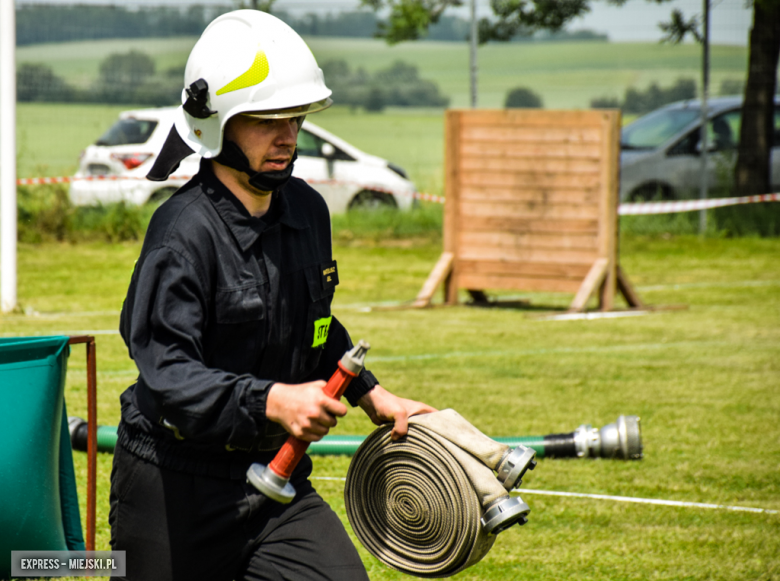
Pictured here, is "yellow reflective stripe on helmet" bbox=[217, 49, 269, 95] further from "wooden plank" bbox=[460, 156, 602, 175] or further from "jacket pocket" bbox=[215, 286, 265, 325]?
"wooden plank" bbox=[460, 156, 602, 175]

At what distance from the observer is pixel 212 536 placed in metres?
2.49

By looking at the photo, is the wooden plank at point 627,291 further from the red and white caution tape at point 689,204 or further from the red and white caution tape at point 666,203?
the red and white caution tape at point 689,204

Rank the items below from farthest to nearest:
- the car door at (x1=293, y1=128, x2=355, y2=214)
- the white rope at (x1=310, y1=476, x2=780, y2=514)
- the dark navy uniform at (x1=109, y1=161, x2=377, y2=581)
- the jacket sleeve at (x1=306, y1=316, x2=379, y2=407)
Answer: the car door at (x1=293, y1=128, x2=355, y2=214) < the white rope at (x1=310, y1=476, x2=780, y2=514) < the jacket sleeve at (x1=306, y1=316, x2=379, y2=407) < the dark navy uniform at (x1=109, y1=161, x2=377, y2=581)

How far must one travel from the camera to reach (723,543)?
4.50 meters

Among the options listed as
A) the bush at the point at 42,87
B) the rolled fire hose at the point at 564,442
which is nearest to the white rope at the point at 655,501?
the rolled fire hose at the point at 564,442

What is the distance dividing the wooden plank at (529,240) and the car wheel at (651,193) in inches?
239

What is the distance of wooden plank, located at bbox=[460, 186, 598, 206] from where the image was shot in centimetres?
1034

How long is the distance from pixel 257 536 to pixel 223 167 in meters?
0.90

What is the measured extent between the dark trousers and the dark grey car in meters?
14.3

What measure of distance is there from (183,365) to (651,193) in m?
15.0

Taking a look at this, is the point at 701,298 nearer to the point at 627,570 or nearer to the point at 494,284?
the point at 494,284

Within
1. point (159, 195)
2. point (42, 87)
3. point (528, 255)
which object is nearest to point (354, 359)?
point (528, 255)

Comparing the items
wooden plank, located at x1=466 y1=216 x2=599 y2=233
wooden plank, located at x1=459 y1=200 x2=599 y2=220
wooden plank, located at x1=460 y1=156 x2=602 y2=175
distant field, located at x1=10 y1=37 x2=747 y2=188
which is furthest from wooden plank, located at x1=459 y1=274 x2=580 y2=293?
distant field, located at x1=10 y1=37 x2=747 y2=188

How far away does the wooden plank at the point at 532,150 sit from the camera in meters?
10.3
